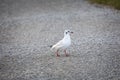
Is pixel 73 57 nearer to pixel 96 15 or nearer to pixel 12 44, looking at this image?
pixel 12 44

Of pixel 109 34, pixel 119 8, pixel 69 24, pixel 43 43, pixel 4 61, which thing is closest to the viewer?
pixel 4 61

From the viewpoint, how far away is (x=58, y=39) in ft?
44.1

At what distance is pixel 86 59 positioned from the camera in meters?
9.80

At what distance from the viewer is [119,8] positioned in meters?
20.6

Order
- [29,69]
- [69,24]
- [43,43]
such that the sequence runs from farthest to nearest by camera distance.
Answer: [69,24]
[43,43]
[29,69]

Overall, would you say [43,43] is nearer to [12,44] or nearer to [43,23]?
[12,44]

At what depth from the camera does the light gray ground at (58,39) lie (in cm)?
862

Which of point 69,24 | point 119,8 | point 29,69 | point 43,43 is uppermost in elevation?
point 119,8

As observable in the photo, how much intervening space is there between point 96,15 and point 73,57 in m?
9.33

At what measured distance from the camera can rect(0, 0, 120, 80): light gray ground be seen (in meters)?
8.62

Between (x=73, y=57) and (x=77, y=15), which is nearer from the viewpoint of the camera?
(x=73, y=57)

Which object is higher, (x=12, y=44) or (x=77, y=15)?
(x=77, y=15)

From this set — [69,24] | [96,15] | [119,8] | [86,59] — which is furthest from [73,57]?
[119,8]

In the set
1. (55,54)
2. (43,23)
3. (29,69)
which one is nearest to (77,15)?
(43,23)
